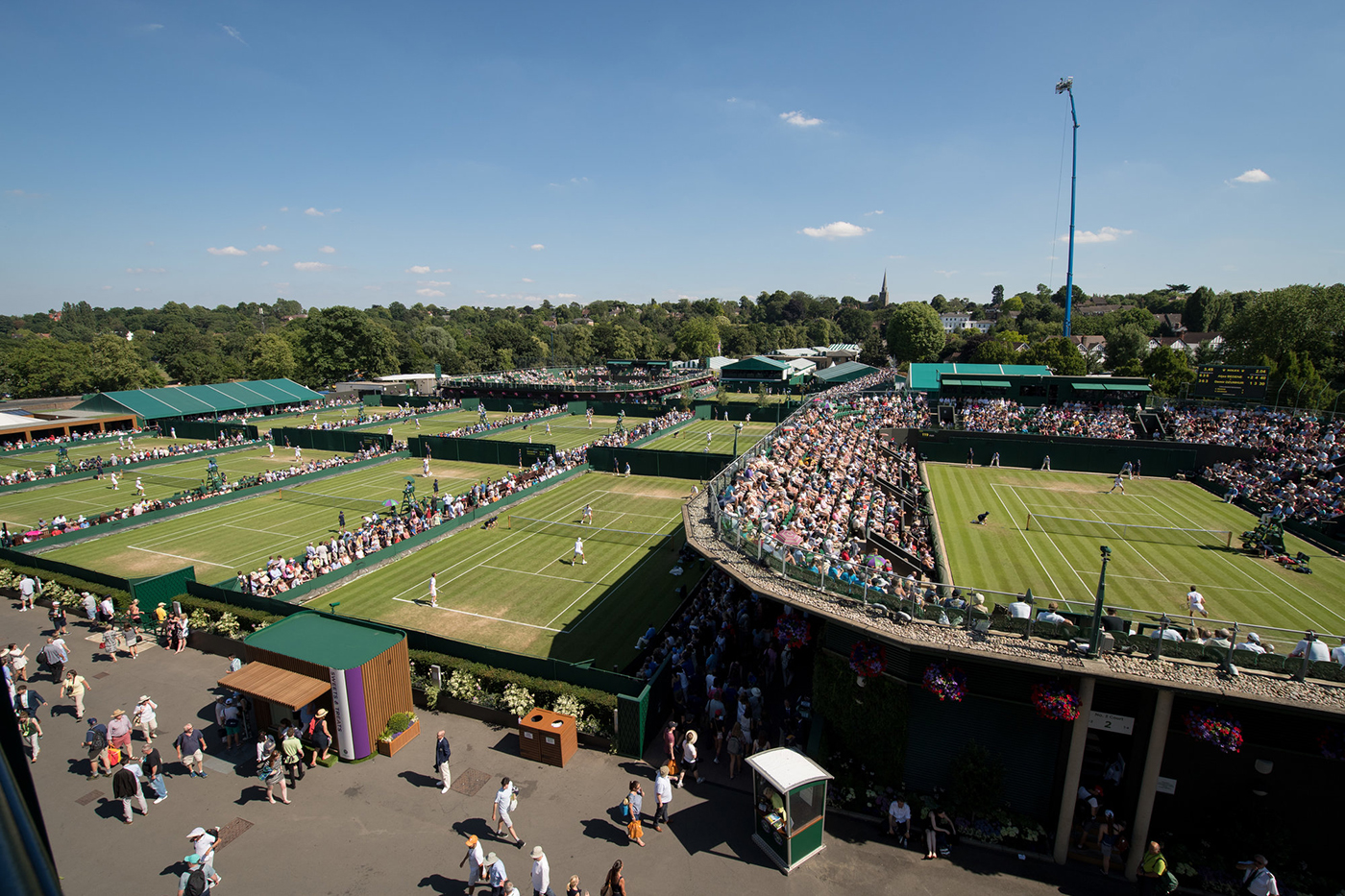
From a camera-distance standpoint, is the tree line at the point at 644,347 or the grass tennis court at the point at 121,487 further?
the tree line at the point at 644,347

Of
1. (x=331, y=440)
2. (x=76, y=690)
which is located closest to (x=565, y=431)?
(x=331, y=440)

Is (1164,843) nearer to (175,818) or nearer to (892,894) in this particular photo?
(892,894)

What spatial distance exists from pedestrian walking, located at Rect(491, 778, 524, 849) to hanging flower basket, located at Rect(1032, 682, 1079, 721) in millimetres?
9945

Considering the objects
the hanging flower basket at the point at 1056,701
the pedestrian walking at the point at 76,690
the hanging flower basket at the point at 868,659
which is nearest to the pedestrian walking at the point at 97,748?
the pedestrian walking at the point at 76,690

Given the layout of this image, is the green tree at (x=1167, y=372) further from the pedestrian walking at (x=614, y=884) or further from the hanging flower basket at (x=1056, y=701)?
the pedestrian walking at (x=614, y=884)

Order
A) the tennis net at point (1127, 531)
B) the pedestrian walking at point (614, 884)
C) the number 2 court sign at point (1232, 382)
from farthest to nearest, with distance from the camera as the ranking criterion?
the number 2 court sign at point (1232, 382) → the tennis net at point (1127, 531) → the pedestrian walking at point (614, 884)

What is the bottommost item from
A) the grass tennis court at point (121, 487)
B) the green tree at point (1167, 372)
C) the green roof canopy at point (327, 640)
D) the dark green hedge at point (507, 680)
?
the grass tennis court at point (121, 487)

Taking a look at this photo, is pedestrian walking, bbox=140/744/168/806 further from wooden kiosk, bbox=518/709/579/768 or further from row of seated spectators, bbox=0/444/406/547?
row of seated spectators, bbox=0/444/406/547

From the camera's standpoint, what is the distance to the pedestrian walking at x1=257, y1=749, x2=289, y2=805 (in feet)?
46.8

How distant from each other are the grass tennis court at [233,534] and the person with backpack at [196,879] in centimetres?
1817

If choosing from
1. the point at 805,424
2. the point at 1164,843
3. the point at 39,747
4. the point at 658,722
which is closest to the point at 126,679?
the point at 39,747

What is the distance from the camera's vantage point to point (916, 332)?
108 m

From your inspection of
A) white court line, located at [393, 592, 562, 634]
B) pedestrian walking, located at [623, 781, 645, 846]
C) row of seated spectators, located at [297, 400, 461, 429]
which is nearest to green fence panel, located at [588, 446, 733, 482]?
white court line, located at [393, 592, 562, 634]

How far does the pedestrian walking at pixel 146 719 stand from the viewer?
16.0 meters
